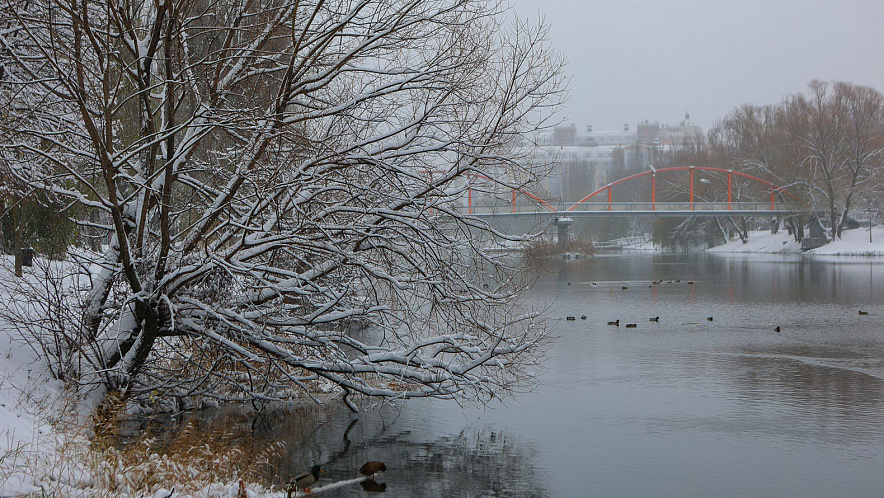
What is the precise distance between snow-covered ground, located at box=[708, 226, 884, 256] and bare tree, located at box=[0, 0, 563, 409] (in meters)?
53.6

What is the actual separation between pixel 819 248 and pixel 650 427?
181 feet

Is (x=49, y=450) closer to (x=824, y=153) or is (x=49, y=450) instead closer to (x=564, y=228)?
(x=564, y=228)

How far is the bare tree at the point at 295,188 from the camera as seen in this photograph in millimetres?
10000

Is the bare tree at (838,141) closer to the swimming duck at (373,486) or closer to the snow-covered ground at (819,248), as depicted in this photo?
the snow-covered ground at (819,248)

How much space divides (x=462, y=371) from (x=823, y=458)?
4670mm

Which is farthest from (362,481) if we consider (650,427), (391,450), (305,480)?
(650,427)

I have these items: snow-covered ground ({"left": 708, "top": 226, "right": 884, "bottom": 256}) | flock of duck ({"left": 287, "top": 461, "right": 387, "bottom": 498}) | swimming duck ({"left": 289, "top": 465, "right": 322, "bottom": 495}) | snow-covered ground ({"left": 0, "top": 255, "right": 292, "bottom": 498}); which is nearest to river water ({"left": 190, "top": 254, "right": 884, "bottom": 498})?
flock of duck ({"left": 287, "top": 461, "right": 387, "bottom": 498})

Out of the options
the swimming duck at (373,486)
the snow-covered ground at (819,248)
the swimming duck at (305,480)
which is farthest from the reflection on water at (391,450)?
the snow-covered ground at (819,248)

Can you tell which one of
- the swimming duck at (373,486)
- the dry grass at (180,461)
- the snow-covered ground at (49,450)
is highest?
the snow-covered ground at (49,450)

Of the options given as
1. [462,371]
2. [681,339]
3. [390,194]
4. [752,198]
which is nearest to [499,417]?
[462,371]

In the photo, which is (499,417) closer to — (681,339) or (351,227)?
(351,227)

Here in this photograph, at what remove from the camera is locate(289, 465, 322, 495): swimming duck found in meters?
9.00

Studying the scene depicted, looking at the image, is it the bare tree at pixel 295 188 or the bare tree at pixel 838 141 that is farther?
the bare tree at pixel 838 141

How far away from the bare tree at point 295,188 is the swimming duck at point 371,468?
4.07 feet
